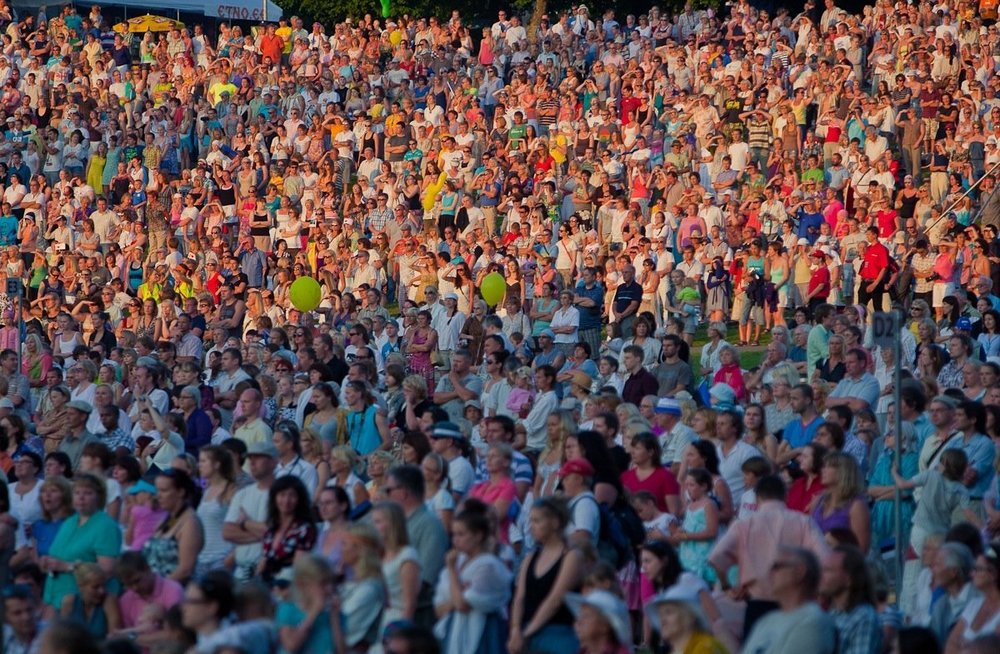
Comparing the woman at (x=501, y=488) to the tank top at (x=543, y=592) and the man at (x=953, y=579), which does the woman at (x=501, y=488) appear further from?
the man at (x=953, y=579)

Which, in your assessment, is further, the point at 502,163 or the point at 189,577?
the point at 502,163

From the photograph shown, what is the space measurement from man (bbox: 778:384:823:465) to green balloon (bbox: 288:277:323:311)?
1059cm

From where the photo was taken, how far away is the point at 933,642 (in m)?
7.77

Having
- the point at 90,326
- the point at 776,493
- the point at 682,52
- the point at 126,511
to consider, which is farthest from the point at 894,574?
the point at 682,52

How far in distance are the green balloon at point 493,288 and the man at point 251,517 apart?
459 inches

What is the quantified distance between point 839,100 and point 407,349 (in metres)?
9.95

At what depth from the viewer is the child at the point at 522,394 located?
15.1m

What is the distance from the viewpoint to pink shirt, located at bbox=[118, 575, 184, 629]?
922 centimetres

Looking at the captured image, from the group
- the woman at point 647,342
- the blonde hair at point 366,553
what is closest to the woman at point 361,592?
the blonde hair at point 366,553

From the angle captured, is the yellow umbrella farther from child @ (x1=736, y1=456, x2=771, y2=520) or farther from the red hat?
the red hat

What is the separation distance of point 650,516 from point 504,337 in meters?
8.08

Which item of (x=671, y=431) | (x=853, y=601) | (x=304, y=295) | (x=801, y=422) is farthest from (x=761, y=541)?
(x=304, y=295)

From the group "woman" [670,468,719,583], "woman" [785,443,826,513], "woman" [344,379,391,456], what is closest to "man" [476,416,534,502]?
"woman" [670,468,719,583]

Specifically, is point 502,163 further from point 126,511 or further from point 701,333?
point 126,511
